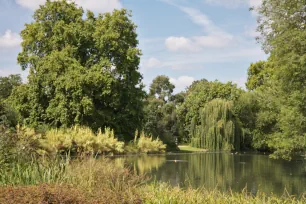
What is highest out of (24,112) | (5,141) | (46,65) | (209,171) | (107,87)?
(46,65)

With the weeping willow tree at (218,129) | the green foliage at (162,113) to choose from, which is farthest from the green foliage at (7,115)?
the weeping willow tree at (218,129)

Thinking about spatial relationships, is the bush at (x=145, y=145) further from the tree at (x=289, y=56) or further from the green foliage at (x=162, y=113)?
the tree at (x=289, y=56)

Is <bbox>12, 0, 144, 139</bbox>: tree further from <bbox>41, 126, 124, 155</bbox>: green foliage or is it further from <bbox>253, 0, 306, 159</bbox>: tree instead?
<bbox>253, 0, 306, 159</bbox>: tree

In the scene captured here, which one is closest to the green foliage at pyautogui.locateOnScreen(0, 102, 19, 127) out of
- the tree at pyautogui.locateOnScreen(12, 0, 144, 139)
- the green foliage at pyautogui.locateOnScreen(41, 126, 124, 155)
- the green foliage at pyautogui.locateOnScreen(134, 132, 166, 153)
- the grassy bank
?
the green foliage at pyautogui.locateOnScreen(41, 126, 124, 155)

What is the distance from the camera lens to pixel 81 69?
22281mm

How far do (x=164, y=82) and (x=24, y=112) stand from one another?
18795 mm

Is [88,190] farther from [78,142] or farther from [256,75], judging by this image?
[256,75]

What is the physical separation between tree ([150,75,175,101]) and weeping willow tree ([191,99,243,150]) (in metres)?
11.4

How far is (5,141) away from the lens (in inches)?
281

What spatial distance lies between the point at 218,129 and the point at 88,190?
2190cm

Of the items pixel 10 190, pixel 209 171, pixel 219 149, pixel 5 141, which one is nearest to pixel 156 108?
pixel 219 149

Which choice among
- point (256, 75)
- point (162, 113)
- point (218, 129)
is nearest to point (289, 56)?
point (218, 129)

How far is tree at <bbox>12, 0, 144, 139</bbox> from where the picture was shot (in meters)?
22.1

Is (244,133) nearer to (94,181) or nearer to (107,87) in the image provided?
(107,87)
